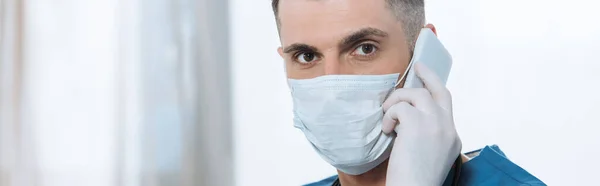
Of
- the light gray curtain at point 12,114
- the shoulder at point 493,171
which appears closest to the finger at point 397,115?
the shoulder at point 493,171

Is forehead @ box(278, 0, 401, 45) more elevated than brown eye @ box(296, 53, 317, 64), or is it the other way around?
forehead @ box(278, 0, 401, 45)

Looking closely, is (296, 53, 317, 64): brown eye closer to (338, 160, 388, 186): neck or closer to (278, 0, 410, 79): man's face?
(278, 0, 410, 79): man's face

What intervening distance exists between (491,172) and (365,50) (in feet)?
1.11

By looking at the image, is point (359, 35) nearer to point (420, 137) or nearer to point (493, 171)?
point (420, 137)

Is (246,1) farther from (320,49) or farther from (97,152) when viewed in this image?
(320,49)

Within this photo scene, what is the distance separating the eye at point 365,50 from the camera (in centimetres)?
139

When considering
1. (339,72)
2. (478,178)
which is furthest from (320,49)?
(478,178)

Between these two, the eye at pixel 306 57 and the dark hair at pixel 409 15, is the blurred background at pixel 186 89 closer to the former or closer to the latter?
the dark hair at pixel 409 15

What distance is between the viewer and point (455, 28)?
7.41 ft

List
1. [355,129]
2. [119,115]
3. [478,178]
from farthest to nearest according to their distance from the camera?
[119,115] → [478,178] → [355,129]

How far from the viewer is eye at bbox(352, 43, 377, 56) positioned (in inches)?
54.8

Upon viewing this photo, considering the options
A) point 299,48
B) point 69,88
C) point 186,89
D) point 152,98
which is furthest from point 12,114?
point 299,48

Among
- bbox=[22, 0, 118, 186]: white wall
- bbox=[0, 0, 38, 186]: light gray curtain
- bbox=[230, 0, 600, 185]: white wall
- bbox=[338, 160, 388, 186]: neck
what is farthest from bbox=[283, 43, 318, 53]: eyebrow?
bbox=[0, 0, 38, 186]: light gray curtain

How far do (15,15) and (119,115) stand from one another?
450 mm
